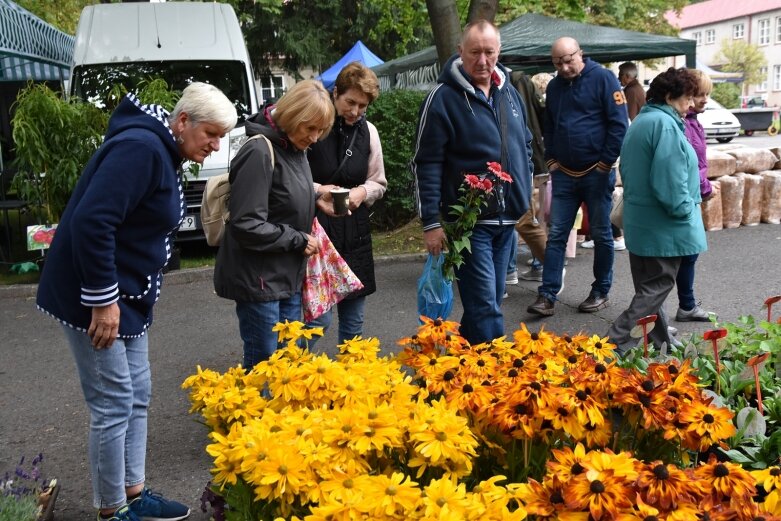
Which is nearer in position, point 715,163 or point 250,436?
point 250,436

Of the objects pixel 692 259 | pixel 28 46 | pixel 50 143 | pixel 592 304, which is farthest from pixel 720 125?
pixel 50 143

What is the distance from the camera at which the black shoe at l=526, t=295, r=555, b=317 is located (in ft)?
20.6

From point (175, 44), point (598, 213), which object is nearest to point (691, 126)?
point (598, 213)

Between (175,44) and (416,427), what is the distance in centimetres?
896

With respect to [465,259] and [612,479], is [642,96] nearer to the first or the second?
[465,259]

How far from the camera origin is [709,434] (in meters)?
2.14

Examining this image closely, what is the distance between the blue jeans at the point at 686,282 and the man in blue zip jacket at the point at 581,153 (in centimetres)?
65

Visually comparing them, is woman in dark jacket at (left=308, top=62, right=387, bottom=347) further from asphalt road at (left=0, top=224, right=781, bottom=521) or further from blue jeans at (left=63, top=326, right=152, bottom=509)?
blue jeans at (left=63, top=326, right=152, bottom=509)

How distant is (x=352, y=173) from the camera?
4.23 meters

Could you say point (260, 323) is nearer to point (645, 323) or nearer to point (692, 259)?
point (645, 323)

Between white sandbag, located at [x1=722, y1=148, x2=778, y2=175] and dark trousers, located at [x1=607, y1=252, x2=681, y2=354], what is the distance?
244 inches

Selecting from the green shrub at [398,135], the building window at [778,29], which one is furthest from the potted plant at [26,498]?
the building window at [778,29]

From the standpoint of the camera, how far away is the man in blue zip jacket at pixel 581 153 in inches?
240

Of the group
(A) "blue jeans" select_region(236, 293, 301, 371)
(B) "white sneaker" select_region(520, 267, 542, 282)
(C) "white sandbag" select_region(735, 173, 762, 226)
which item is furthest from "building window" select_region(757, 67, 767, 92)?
(A) "blue jeans" select_region(236, 293, 301, 371)
